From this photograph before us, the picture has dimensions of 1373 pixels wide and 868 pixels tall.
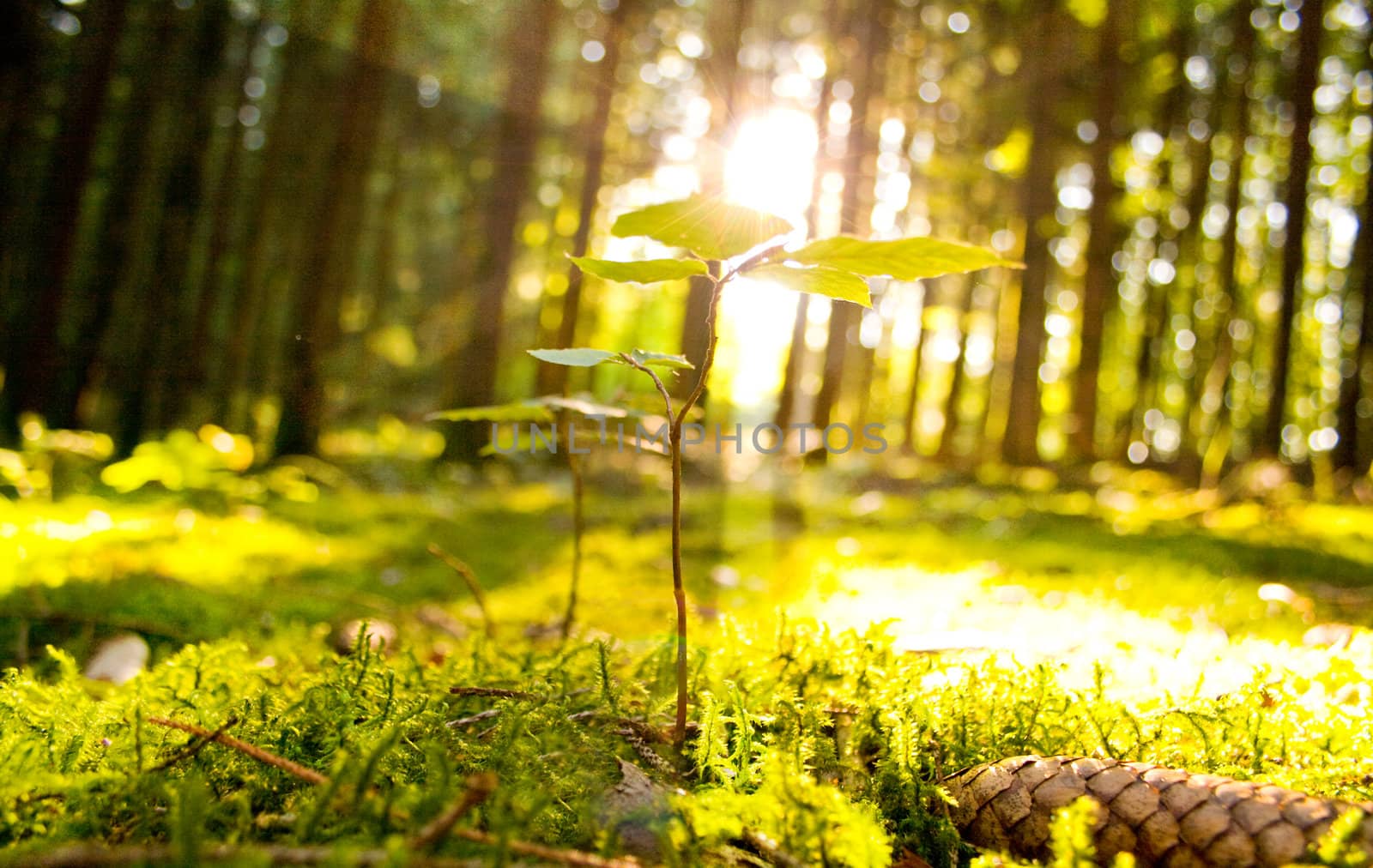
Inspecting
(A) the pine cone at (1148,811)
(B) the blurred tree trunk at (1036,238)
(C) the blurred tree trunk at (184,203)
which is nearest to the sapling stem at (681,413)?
(A) the pine cone at (1148,811)

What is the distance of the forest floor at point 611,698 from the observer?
42.5 inches

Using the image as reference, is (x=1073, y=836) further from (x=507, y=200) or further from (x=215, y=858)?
(x=507, y=200)

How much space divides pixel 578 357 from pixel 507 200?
36.5ft

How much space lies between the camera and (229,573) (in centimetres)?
371

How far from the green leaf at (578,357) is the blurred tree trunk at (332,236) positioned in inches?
364

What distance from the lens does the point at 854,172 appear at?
38.3ft

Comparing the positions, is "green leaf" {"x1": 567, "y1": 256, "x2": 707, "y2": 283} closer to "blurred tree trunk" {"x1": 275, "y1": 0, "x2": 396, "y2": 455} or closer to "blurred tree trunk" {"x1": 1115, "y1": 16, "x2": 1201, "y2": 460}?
"blurred tree trunk" {"x1": 275, "y1": 0, "x2": 396, "y2": 455}

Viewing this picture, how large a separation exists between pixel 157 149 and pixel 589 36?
10.5m

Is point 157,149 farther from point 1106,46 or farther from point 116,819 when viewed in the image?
point 116,819

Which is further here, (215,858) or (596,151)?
(596,151)

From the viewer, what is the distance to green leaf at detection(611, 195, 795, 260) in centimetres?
115

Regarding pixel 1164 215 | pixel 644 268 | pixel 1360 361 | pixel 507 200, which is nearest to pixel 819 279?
pixel 644 268

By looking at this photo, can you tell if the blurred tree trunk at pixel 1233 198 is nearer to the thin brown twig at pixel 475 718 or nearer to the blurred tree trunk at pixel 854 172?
the blurred tree trunk at pixel 854 172

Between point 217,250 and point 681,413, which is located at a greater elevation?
point 217,250
